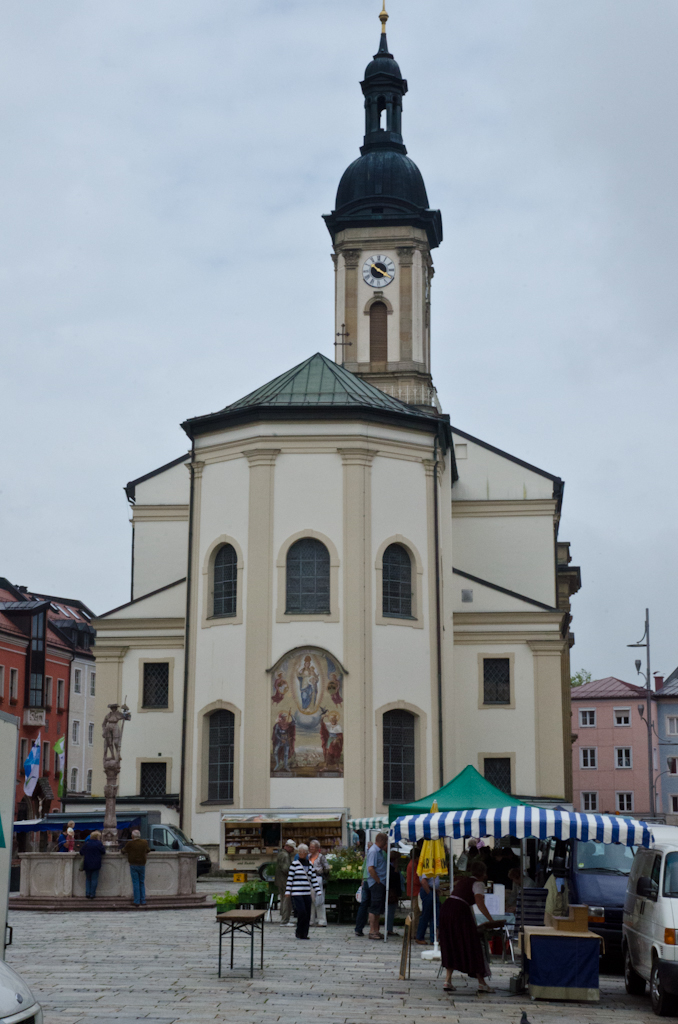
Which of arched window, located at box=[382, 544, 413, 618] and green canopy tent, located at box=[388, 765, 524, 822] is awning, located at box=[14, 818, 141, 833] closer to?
arched window, located at box=[382, 544, 413, 618]

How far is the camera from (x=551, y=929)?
15.0m

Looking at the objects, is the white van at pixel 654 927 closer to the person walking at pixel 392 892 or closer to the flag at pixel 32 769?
the person walking at pixel 392 892

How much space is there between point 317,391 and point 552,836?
22.5 m

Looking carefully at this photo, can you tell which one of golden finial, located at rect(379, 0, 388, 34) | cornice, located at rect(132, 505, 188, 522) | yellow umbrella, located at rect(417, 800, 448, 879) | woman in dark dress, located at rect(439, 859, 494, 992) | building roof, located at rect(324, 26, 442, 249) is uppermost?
golden finial, located at rect(379, 0, 388, 34)

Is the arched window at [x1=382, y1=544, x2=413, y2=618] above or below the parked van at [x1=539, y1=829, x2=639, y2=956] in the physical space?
above

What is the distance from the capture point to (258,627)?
114ft

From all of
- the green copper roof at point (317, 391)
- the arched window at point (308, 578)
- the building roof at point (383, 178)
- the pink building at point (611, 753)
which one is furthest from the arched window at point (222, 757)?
the pink building at point (611, 753)

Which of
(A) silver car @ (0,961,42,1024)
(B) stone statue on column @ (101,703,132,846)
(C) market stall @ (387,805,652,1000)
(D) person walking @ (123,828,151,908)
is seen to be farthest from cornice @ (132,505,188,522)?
(A) silver car @ (0,961,42,1024)

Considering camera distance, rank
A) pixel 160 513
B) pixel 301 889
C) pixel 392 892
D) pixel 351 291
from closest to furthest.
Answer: pixel 301 889 → pixel 392 892 → pixel 160 513 → pixel 351 291

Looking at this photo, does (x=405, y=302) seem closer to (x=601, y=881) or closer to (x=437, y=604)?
(x=437, y=604)

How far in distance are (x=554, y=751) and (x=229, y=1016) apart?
27.4 metres

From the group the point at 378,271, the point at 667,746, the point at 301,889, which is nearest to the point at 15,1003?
the point at 301,889

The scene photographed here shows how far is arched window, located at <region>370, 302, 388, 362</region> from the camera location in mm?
48750

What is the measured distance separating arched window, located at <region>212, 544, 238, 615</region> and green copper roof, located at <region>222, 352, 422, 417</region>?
150 inches
